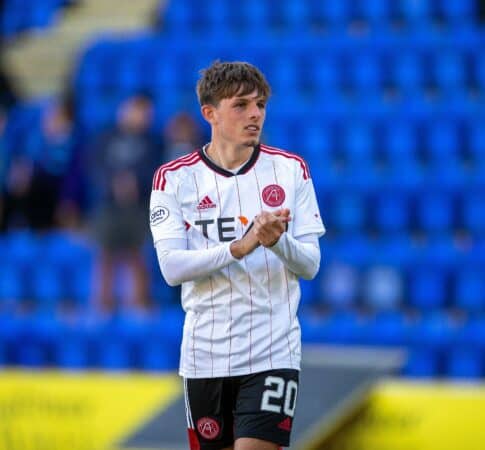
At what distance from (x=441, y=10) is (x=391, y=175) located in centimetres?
223

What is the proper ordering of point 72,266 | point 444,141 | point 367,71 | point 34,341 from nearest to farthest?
point 34,341 < point 72,266 < point 444,141 < point 367,71

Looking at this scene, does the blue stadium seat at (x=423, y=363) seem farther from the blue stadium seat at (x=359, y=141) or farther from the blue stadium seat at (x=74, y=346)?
the blue stadium seat at (x=74, y=346)

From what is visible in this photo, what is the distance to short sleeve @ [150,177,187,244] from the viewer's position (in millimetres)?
→ 4004

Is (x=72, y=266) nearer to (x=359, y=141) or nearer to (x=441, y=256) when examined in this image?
(x=359, y=141)

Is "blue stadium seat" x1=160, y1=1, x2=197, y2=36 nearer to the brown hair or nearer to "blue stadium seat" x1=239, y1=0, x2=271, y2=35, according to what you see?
"blue stadium seat" x1=239, y1=0, x2=271, y2=35

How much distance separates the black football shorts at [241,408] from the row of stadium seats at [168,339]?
438 centimetres

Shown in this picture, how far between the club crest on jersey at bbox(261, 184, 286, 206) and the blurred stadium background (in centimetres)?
398


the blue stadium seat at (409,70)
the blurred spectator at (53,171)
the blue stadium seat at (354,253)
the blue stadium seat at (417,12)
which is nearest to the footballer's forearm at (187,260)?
the blue stadium seat at (354,253)

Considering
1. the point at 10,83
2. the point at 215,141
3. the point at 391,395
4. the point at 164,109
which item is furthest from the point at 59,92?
the point at 215,141

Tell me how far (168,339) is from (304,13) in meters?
4.13

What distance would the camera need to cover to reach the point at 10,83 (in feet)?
40.9

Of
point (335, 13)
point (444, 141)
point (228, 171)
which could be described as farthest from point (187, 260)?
point (335, 13)

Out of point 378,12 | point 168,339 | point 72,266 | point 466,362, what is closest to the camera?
point 466,362

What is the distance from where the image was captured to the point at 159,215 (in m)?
4.02
